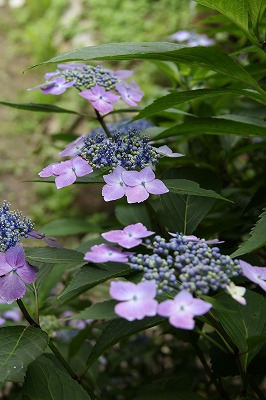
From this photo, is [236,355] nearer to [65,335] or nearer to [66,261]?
[66,261]

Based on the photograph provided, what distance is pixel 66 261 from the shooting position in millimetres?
911

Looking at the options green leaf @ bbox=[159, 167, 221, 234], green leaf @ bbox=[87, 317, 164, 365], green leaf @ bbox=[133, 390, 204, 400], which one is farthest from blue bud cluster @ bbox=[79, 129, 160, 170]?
green leaf @ bbox=[133, 390, 204, 400]

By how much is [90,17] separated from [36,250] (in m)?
4.97

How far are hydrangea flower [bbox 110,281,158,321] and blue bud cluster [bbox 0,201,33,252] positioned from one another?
0.26 meters

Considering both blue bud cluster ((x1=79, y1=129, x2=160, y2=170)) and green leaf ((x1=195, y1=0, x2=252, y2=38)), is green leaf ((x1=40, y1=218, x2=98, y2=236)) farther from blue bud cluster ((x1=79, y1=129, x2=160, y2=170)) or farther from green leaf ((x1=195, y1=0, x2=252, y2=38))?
green leaf ((x1=195, y1=0, x2=252, y2=38))

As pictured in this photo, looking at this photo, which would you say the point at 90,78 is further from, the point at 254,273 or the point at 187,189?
the point at 254,273

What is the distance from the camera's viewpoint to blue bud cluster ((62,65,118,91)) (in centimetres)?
120

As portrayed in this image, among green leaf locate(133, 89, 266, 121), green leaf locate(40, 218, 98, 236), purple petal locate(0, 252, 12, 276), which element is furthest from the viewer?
green leaf locate(40, 218, 98, 236)

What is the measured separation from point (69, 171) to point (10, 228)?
14 centimetres

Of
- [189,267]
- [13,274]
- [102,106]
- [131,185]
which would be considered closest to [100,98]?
[102,106]

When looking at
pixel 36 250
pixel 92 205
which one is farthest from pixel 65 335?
pixel 92 205

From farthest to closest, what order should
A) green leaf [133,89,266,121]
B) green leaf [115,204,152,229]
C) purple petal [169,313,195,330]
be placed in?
1. green leaf [115,204,152,229]
2. green leaf [133,89,266,121]
3. purple petal [169,313,195,330]

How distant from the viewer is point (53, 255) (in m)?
0.94

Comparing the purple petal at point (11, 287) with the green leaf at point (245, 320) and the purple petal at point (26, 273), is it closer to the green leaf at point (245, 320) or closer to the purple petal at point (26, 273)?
the purple petal at point (26, 273)
